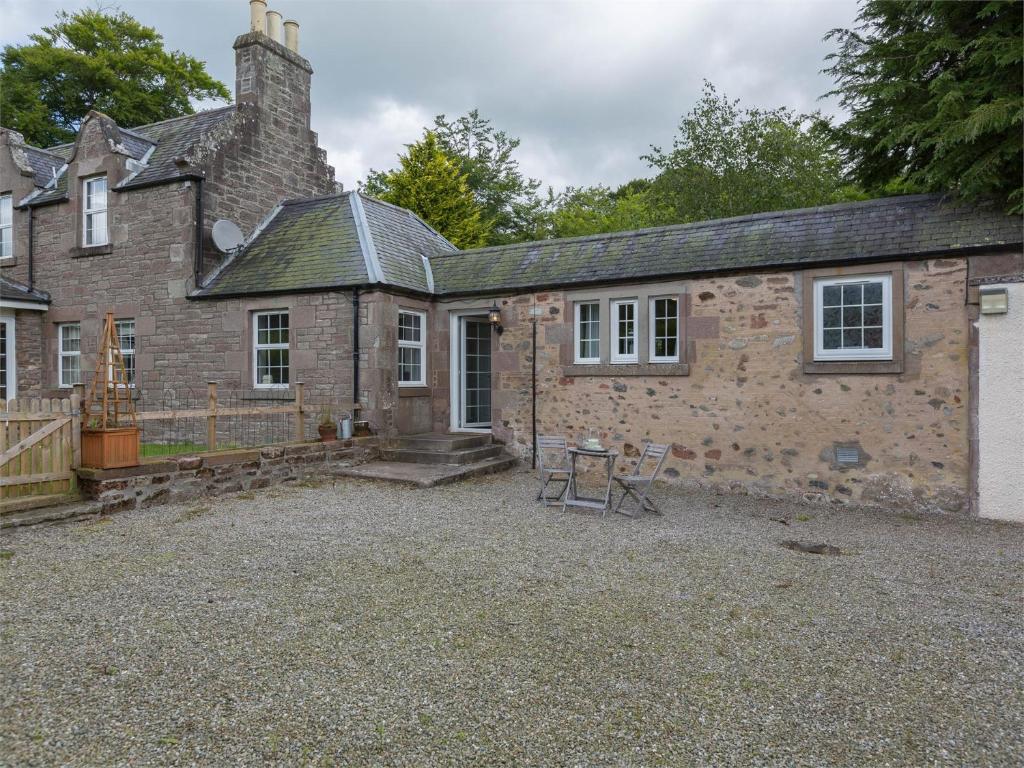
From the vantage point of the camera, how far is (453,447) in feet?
36.6

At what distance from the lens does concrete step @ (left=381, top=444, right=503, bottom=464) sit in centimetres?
1090

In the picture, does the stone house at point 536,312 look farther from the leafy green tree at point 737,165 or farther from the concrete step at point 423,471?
the leafy green tree at point 737,165

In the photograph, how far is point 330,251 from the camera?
12383 mm

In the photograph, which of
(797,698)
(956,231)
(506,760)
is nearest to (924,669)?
(797,698)

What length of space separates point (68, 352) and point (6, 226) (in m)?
3.86

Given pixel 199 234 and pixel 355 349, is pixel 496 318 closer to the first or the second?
pixel 355 349

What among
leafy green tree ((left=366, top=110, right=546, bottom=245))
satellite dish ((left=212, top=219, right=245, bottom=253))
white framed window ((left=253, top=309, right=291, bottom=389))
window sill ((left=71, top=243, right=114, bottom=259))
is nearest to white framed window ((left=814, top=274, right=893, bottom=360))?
white framed window ((left=253, top=309, right=291, bottom=389))

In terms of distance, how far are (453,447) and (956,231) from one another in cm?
790

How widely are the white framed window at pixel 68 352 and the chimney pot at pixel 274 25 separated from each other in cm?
792

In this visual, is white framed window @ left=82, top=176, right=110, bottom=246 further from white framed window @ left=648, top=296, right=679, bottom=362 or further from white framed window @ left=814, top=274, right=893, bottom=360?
white framed window @ left=814, top=274, right=893, bottom=360

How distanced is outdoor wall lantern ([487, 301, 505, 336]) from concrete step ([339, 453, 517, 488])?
7.70 ft

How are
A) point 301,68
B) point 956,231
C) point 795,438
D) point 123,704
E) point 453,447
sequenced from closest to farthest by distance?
1. point 123,704
2. point 956,231
3. point 795,438
4. point 453,447
5. point 301,68

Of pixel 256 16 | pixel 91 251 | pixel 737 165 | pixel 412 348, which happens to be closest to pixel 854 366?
pixel 412 348

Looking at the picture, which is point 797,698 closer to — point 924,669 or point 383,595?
point 924,669
